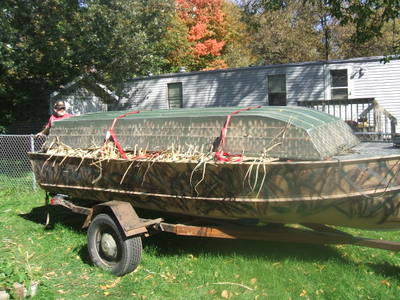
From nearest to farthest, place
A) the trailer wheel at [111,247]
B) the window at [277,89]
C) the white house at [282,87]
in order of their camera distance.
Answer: the trailer wheel at [111,247] < the white house at [282,87] < the window at [277,89]

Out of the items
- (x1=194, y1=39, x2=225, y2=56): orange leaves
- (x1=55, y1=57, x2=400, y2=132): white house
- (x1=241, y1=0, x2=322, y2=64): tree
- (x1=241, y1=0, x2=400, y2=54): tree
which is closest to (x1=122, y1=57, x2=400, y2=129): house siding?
(x1=55, y1=57, x2=400, y2=132): white house

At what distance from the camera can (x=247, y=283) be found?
4207 millimetres

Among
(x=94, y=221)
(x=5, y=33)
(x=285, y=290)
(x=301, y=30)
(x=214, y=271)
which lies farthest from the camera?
(x=301, y=30)

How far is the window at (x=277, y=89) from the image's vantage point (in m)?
16.0

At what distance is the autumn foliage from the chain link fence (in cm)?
1829

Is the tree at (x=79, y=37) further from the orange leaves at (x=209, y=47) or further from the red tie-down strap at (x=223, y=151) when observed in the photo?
the orange leaves at (x=209, y=47)

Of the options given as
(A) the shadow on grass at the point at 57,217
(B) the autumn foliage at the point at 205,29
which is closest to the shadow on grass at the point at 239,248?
(A) the shadow on grass at the point at 57,217

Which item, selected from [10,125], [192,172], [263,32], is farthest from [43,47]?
[263,32]

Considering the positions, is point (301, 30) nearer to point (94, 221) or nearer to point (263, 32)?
point (263, 32)

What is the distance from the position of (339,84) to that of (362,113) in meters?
1.71

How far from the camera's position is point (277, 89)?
16.1 meters

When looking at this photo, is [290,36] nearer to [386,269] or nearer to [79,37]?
[79,37]

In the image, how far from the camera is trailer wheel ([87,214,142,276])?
450 cm

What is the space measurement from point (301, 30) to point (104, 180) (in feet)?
70.9
